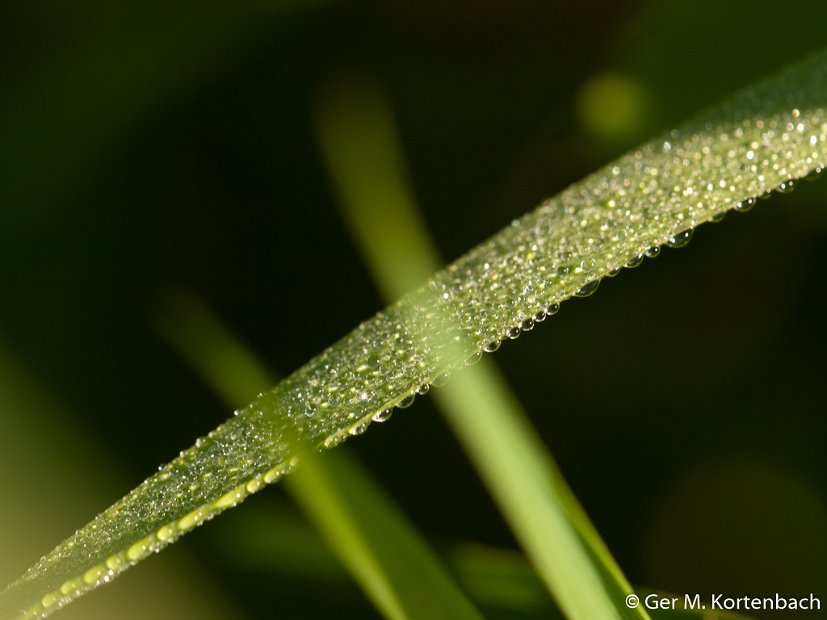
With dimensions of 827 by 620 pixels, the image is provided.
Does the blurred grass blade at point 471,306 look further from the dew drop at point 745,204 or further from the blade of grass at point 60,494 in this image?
the blade of grass at point 60,494

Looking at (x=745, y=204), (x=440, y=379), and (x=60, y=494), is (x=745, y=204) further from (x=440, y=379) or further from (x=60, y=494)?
(x=60, y=494)

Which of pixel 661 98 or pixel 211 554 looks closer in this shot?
pixel 211 554

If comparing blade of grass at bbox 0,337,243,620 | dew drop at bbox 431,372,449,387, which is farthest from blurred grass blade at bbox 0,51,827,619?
blade of grass at bbox 0,337,243,620

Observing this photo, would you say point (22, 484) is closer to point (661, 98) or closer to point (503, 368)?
point (503, 368)

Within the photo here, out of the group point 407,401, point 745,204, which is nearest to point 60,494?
point 407,401

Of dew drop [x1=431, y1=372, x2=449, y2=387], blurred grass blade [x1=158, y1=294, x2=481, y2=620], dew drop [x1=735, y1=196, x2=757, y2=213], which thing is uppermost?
dew drop [x1=735, y1=196, x2=757, y2=213]

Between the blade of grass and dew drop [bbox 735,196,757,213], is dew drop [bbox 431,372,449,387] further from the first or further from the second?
the blade of grass

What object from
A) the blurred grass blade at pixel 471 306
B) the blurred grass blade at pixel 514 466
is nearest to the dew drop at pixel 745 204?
the blurred grass blade at pixel 471 306

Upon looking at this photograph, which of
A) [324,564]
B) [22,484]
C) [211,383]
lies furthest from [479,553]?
[22,484]
